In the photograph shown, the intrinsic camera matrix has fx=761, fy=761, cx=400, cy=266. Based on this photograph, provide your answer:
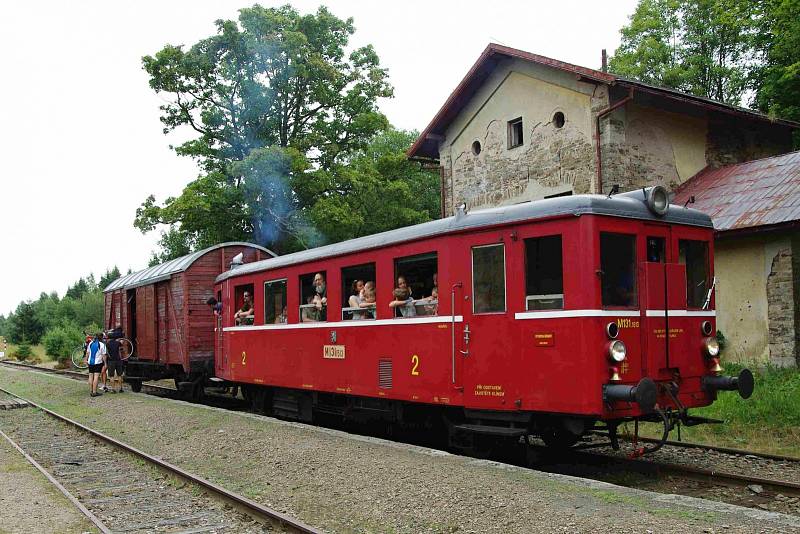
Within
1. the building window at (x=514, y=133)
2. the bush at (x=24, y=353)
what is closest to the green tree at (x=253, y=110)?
the building window at (x=514, y=133)

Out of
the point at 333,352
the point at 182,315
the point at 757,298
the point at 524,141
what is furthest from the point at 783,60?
the point at 333,352

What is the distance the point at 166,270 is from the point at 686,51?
91.5ft

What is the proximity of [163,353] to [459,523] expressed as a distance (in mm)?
13506

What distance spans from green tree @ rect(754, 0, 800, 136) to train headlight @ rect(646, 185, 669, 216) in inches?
659

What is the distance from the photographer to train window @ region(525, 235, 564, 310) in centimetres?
790

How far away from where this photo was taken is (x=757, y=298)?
14.5 m

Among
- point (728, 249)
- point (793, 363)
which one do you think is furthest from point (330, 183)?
point (793, 363)

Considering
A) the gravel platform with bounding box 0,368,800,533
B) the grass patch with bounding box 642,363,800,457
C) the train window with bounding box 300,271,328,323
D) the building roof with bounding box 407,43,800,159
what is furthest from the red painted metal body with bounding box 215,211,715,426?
the building roof with bounding box 407,43,800,159

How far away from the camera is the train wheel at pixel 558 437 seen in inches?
324

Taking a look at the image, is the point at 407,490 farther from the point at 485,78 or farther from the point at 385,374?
the point at 485,78

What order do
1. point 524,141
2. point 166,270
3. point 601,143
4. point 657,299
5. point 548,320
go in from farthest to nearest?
point 524,141
point 166,270
point 601,143
point 657,299
point 548,320

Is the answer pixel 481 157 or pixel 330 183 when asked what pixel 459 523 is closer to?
pixel 481 157

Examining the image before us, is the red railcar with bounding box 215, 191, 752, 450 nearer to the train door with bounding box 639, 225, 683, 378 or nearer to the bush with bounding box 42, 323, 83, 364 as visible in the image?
the train door with bounding box 639, 225, 683, 378

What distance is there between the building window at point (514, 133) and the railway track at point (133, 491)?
41.1 feet
